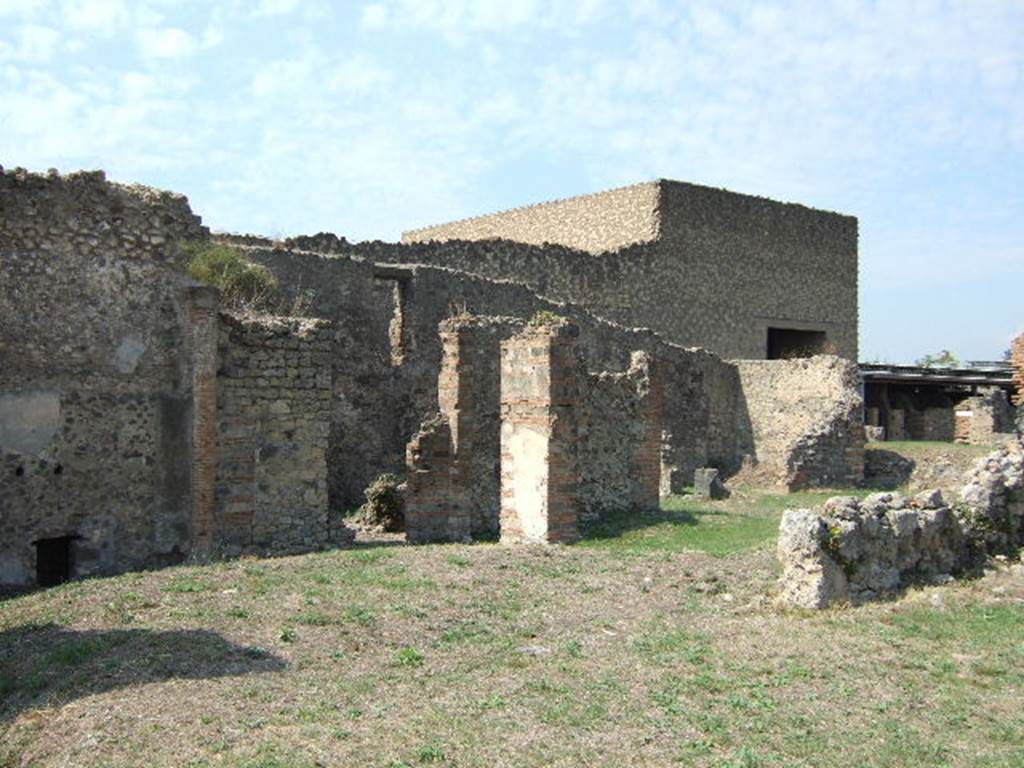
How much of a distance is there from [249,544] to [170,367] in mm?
1783

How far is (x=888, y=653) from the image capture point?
6852mm

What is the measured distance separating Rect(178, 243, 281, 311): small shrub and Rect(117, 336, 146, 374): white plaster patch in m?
1.00

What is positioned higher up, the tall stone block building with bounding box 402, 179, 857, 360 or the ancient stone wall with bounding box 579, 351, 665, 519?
the tall stone block building with bounding box 402, 179, 857, 360

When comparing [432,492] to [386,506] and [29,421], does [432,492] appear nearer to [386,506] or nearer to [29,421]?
[386,506]

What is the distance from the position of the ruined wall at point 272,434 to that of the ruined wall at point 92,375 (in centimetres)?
38

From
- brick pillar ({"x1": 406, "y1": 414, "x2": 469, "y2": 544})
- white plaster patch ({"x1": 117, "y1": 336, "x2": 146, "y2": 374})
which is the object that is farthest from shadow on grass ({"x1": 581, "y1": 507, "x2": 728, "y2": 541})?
white plaster patch ({"x1": 117, "y1": 336, "x2": 146, "y2": 374})

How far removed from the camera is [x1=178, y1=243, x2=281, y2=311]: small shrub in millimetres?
11470

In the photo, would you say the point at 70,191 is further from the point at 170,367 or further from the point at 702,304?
the point at 702,304

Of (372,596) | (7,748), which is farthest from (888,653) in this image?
(7,748)

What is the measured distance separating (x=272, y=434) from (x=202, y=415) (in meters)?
0.75

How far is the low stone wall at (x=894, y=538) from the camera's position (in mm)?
8102

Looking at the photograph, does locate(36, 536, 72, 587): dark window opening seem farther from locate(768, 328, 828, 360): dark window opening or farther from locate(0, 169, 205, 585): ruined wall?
locate(768, 328, 828, 360): dark window opening

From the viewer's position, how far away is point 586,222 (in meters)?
28.4

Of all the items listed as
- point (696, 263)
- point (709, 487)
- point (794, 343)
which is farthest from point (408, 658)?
point (794, 343)
